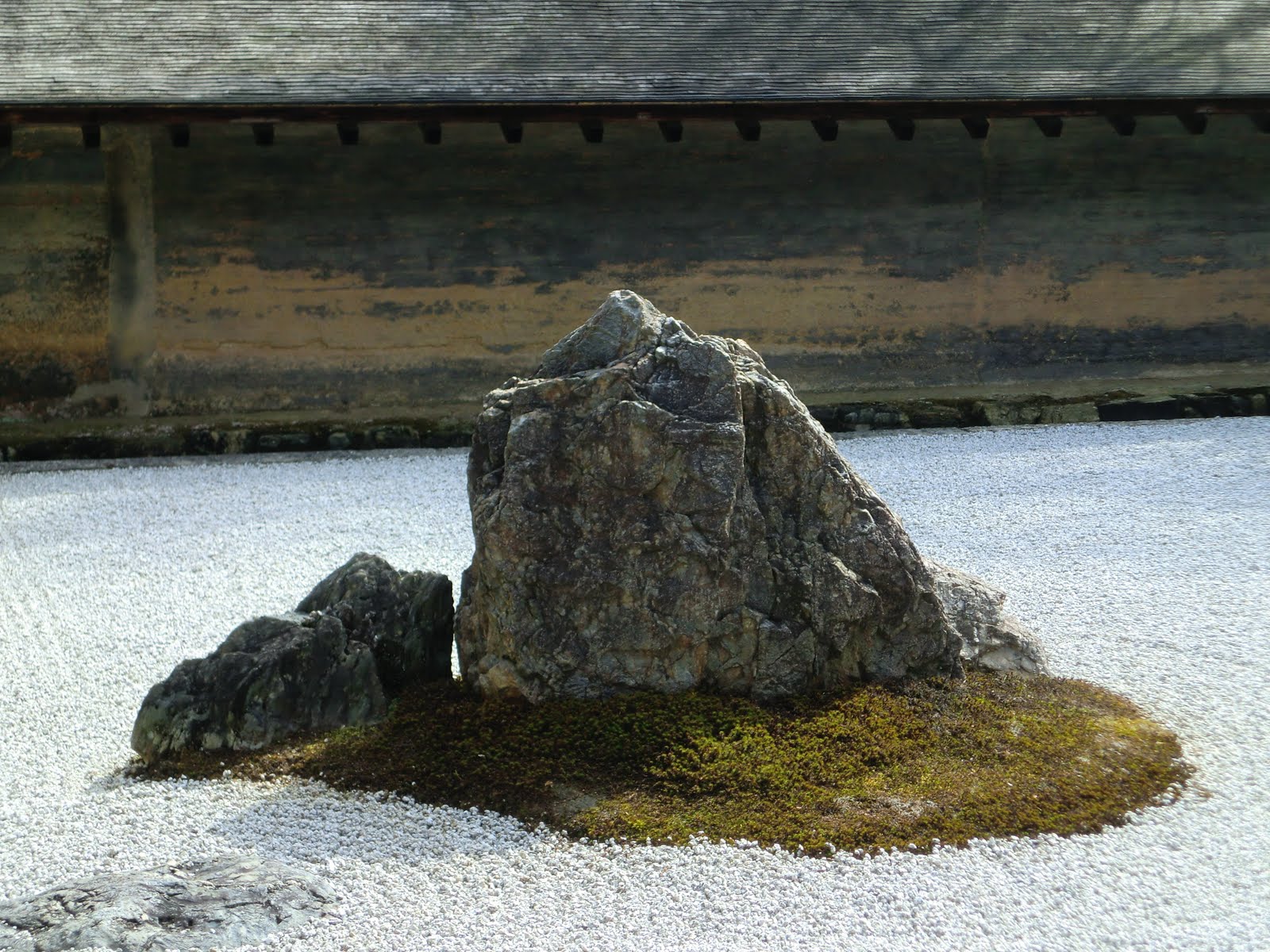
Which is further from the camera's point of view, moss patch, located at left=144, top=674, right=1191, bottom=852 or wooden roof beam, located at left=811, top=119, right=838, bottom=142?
wooden roof beam, located at left=811, top=119, right=838, bottom=142

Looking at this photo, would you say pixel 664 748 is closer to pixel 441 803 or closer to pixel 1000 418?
pixel 441 803

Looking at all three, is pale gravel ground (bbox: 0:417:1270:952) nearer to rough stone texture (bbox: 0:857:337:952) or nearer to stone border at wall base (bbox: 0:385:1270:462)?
rough stone texture (bbox: 0:857:337:952)

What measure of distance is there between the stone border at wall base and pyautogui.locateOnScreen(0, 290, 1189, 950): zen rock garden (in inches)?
216

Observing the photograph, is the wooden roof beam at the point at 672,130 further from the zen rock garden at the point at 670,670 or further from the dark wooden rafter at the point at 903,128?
the zen rock garden at the point at 670,670

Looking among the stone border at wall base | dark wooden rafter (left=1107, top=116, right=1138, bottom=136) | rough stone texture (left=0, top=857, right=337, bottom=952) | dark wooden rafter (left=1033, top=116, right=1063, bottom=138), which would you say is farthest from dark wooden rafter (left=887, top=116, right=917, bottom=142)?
rough stone texture (left=0, top=857, right=337, bottom=952)

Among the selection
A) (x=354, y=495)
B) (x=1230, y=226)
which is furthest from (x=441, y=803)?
(x=1230, y=226)

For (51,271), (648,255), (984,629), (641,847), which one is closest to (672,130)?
(648,255)

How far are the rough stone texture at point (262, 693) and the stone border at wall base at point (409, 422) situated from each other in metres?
5.37

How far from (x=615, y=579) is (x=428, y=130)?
6815 mm

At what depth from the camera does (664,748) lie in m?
4.18

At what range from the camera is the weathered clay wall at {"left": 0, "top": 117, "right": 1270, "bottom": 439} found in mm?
10234

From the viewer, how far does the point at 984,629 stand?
4.93m

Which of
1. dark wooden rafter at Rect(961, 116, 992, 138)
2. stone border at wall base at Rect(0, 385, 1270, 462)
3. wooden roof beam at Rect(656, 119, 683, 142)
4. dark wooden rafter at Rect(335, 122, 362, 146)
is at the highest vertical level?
dark wooden rafter at Rect(961, 116, 992, 138)

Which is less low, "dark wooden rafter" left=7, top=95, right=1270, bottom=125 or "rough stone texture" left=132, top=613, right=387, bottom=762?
"dark wooden rafter" left=7, top=95, right=1270, bottom=125
